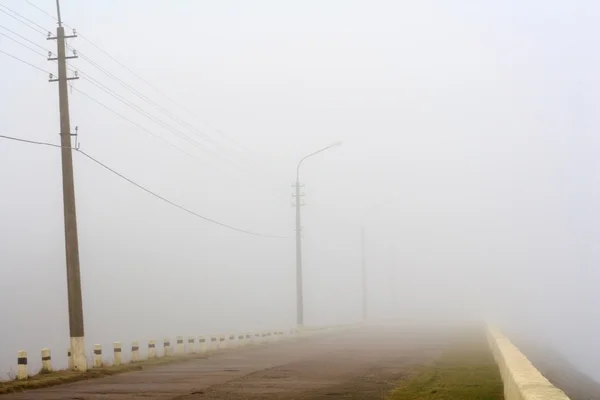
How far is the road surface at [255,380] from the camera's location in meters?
14.9

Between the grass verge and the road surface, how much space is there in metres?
0.49

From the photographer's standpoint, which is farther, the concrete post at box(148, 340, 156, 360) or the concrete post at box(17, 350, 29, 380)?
the concrete post at box(148, 340, 156, 360)

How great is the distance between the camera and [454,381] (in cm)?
1823

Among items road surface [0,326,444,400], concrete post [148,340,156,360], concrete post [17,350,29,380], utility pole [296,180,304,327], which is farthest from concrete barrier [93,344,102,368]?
utility pole [296,180,304,327]

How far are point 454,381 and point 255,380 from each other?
4.35 m

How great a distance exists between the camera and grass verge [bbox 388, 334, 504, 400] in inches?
609

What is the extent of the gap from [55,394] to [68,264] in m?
8.39

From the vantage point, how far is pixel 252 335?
43.1m

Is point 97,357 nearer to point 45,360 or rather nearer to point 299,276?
point 45,360

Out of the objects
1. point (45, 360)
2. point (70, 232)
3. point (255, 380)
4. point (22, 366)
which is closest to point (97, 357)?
point (45, 360)

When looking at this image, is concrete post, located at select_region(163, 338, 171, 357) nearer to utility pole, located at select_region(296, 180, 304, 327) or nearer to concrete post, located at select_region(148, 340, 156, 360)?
concrete post, located at select_region(148, 340, 156, 360)

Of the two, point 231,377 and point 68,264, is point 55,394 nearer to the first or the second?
point 231,377

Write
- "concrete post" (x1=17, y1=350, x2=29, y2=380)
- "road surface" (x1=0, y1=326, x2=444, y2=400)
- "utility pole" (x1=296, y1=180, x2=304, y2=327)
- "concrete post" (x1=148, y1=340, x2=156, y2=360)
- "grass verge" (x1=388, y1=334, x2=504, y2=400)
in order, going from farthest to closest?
"utility pole" (x1=296, y1=180, x2=304, y2=327), "concrete post" (x1=148, y1=340, x2=156, y2=360), "concrete post" (x1=17, y1=350, x2=29, y2=380), "grass verge" (x1=388, y1=334, x2=504, y2=400), "road surface" (x1=0, y1=326, x2=444, y2=400)

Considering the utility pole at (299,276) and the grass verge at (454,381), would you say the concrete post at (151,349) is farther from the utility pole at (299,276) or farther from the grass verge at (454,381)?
the utility pole at (299,276)
